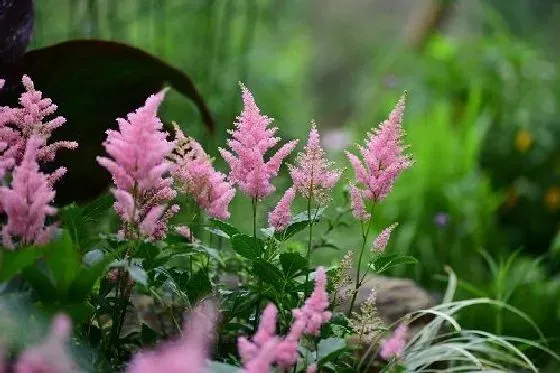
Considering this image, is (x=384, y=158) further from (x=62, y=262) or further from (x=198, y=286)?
(x=62, y=262)

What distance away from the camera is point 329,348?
0.83 meters

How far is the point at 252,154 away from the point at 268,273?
131mm

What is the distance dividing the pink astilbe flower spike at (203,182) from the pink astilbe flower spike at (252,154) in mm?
20

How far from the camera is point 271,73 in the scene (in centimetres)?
381

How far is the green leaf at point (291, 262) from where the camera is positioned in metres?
0.87

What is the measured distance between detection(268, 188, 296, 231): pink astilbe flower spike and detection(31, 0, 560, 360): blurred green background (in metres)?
0.88

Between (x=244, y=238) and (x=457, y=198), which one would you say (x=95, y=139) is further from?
(x=457, y=198)

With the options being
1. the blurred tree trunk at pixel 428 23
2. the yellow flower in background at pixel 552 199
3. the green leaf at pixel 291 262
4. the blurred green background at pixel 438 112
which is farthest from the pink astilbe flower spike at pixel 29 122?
the blurred tree trunk at pixel 428 23

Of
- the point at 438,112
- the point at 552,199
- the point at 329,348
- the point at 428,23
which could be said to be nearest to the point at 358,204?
the point at 329,348

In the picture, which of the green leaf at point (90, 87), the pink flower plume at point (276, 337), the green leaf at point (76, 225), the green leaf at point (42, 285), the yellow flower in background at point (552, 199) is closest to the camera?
the pink flower plume at point (276, 337)

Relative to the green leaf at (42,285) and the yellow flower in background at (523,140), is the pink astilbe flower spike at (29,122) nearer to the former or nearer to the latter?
the green leaf at (42,285)

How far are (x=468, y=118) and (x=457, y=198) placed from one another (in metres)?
0.44

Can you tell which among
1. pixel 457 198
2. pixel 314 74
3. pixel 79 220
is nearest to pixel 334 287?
pixel 79 220

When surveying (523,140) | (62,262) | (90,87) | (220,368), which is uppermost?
(523,140)
